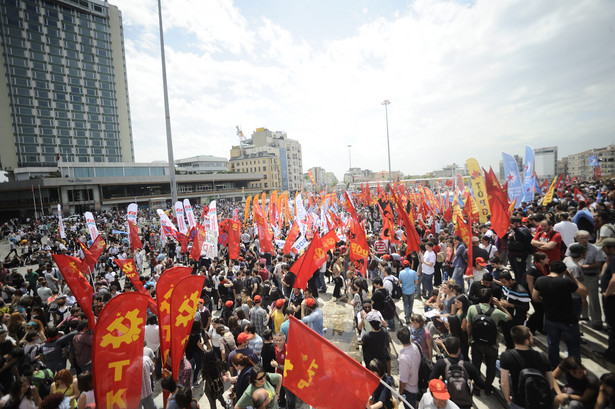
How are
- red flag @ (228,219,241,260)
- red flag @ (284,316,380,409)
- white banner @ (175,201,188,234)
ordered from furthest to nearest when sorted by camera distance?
white banner @ (175,201,188,234)
red flag @ (228,219,241,260)
red flag @ (284,316,380,409)

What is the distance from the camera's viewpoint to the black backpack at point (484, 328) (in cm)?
416

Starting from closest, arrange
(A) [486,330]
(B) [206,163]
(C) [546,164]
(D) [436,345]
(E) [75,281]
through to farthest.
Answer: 1. (A) [486,330]
2. (D) [436,345]
3. (E) [75,281]
4. (C) [546,164]
5. (B) [206,163]

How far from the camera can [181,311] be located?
13.7 ft

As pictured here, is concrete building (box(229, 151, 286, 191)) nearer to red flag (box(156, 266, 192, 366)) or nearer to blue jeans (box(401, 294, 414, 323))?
blue jeans (box(401, 294, 414, 323))

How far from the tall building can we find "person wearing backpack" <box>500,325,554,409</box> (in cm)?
8577

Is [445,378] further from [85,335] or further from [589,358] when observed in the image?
[85,335]

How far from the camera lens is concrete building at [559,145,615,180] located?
262 feet

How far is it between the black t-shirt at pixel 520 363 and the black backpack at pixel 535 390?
68 mm

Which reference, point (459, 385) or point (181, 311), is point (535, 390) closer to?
point (459, 385)

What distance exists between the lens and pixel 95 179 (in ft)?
156

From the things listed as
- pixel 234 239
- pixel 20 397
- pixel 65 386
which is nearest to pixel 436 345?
pixel 65 386

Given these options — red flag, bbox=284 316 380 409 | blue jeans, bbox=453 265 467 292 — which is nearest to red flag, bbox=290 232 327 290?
red flag, bbox=284 316 380 409

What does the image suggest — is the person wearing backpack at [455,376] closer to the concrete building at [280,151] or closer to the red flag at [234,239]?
the red flag at [234,239]

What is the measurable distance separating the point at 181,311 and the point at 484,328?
4558 millimetres
